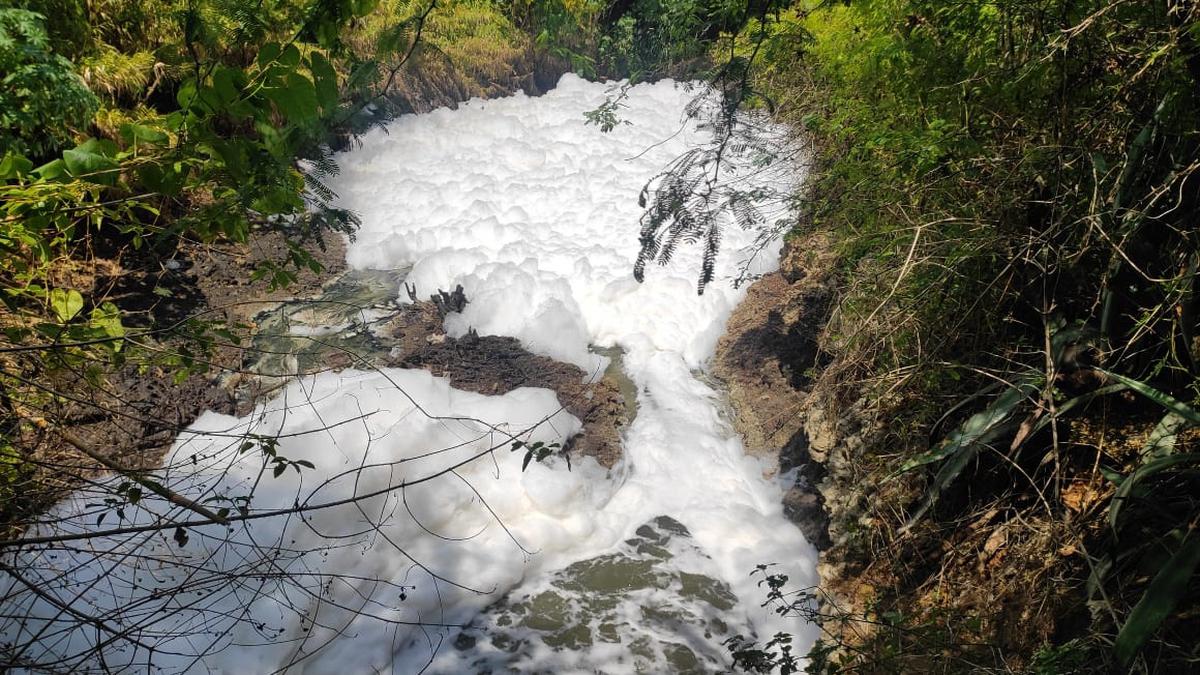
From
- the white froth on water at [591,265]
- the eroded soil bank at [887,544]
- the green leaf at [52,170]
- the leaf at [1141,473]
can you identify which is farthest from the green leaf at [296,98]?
the white froth on water at [591,265]

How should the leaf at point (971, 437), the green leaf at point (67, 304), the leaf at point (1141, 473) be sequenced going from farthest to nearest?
the leaf at point (971, 437) → the green leaf at point (67, 304) → the leaf at point (1141, 473)

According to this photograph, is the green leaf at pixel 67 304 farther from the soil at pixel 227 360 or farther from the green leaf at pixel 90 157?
the soil at pixel 227 360

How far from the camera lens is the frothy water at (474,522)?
2326mm

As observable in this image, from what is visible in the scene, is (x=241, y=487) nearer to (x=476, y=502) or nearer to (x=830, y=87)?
(x=476, y=502)

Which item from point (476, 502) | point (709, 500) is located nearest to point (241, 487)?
point (476, 502)

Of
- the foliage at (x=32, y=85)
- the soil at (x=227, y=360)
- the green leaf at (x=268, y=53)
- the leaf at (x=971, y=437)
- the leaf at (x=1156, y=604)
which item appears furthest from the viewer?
the soil at (x=227, y=360)

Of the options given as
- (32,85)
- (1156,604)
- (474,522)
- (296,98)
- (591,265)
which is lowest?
(474,522)

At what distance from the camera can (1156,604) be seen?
57.4 inches

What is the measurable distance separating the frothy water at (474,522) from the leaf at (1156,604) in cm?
153

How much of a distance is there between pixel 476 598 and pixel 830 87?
3970 mm

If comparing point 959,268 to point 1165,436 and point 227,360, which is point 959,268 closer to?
point 1165,436

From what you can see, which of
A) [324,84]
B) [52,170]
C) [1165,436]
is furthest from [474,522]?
[1165,436]

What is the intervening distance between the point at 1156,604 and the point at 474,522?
10.2ft

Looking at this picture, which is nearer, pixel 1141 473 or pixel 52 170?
pixel 52 170
